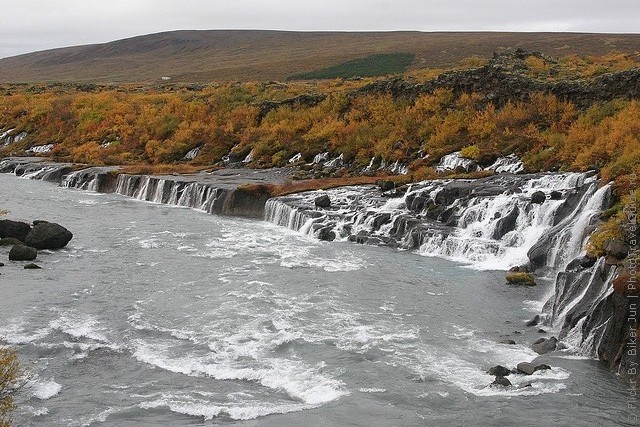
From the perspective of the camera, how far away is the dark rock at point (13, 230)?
35250mm

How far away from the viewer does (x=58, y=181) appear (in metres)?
60.1

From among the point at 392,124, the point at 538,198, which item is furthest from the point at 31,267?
the point at 392,124

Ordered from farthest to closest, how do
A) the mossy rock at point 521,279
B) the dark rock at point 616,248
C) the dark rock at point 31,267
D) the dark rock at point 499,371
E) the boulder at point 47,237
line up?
the boulder at point 47,237
the dark rock at point 31,267
the mossy rock at point 521,279
the dark rock at point 616,248
the dark rock at point 499,371

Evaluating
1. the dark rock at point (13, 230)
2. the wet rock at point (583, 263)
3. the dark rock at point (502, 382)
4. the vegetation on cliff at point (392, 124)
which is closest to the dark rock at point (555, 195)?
the vegetation on cliff at point (392, 124)

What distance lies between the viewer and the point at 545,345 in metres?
20.7

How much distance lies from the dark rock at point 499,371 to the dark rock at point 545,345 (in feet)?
7.25

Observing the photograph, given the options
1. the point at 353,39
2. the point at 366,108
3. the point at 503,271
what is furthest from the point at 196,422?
the point at 353,39

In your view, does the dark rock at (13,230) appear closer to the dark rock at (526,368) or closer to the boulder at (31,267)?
the boulder at (31,267)

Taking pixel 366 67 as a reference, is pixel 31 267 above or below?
below

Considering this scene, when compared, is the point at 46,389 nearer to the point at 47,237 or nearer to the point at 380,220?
the point at 47,237

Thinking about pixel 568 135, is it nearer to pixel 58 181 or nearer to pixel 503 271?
pixel 503 271

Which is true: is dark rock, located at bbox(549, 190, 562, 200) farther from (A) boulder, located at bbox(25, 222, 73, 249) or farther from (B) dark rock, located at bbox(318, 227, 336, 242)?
(A) boulder, located at bbox(25, 222, 73, 249)

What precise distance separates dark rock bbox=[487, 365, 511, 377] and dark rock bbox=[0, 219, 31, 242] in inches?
992

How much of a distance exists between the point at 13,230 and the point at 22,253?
4.31 meters
